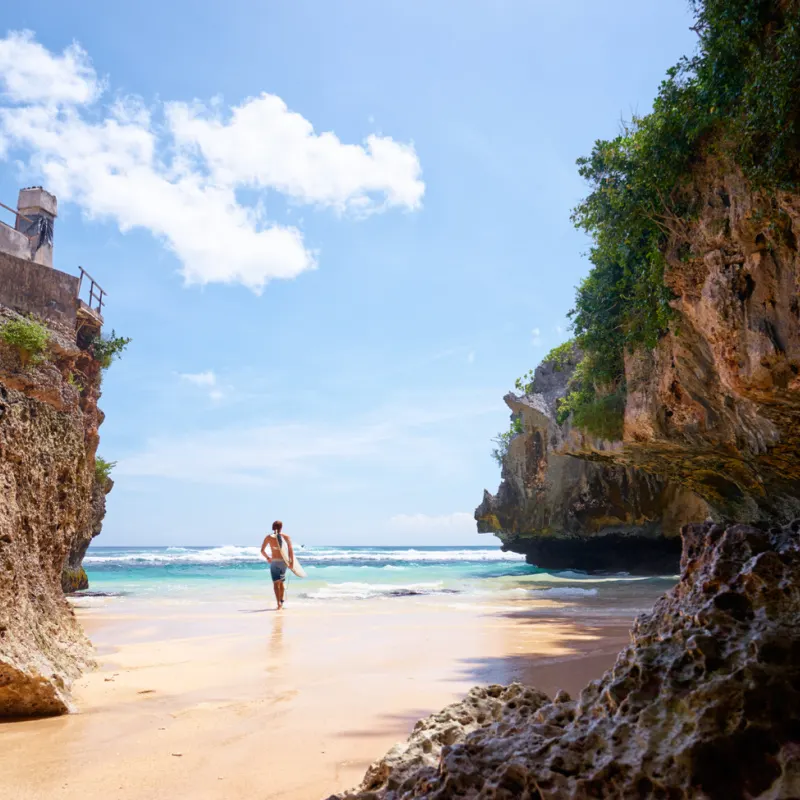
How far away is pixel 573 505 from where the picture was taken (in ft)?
91.5

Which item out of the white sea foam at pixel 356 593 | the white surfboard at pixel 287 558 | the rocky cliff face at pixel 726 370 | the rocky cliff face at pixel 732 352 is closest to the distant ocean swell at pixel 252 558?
the white sea foam at pixel 356 593

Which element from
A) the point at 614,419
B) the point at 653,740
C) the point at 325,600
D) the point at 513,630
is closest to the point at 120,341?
the point at 325,600

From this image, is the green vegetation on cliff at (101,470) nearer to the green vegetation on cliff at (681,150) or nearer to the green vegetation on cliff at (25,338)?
the green vegetation on cliff at (25,338)

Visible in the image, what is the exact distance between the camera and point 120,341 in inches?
784

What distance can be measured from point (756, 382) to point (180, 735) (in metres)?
7.54

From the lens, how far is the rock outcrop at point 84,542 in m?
18.6

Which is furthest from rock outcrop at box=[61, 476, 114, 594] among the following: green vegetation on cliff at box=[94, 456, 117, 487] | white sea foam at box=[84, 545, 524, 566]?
white sea foam at box=[84, 545, 524, 566]

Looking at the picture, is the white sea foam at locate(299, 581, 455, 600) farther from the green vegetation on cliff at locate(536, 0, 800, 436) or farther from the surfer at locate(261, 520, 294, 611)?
the green vegetation on cliff at locate(536, 0, 800, 436)

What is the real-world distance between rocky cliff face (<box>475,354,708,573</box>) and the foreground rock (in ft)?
57.9

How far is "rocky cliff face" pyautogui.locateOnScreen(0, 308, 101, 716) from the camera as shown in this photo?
3596mm

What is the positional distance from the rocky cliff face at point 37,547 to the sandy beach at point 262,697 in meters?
0.19

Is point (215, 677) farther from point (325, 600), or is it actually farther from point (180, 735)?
point (325, 600)

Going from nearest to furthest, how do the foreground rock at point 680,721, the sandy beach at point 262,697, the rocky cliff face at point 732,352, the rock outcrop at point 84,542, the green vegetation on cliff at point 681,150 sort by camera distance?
the foreground rock at point 680,721
the sandy beach at point 262,697
the green vegetation on cliff at point 681,150
the rocky cliff face at point 732,352
the rock outcrop at point 84,542

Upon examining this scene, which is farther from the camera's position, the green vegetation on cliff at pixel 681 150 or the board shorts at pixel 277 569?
the board shorts at pixel 277 569
